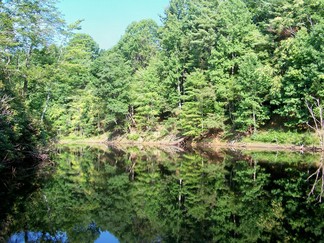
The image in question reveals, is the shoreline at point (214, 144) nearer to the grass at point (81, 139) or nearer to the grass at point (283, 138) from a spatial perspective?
the grass at point (81, 139)

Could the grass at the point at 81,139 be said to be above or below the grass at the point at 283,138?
below

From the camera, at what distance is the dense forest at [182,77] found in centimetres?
2831

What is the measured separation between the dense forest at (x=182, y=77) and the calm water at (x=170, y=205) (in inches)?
250

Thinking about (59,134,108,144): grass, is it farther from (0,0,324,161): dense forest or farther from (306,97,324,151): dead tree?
(306,97,324,151): dead tree

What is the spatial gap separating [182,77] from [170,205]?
41.2 meters

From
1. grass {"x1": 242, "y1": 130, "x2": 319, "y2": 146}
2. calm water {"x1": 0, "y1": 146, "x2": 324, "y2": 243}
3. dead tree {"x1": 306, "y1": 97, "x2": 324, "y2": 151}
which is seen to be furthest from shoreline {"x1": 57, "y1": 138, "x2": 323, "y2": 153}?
calm water {"x1": 0, "y1": 146, "x2": 324, "y2": 243}

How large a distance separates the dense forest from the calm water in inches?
250

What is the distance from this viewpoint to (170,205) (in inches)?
542

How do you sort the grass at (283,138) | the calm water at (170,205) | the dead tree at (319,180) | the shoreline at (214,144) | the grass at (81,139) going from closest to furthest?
1. the calm water at (170,205)
2. the dead tree at (319,180)
3. the grass at (283,138)
4. the shoreline at (214,144)
5. the grass at (81,139)

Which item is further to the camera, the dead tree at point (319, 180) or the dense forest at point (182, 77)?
the dense forest at point (182, 77)

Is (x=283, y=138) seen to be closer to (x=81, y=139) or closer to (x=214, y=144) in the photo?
(x=214, y=144)

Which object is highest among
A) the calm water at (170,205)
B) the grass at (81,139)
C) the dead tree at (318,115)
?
the dead tree at (318,115)

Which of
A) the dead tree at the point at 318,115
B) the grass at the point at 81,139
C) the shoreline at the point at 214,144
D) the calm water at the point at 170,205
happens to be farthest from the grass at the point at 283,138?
the grass at the point at 81,139

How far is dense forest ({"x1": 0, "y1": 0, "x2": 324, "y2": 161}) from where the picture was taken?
28.3m
